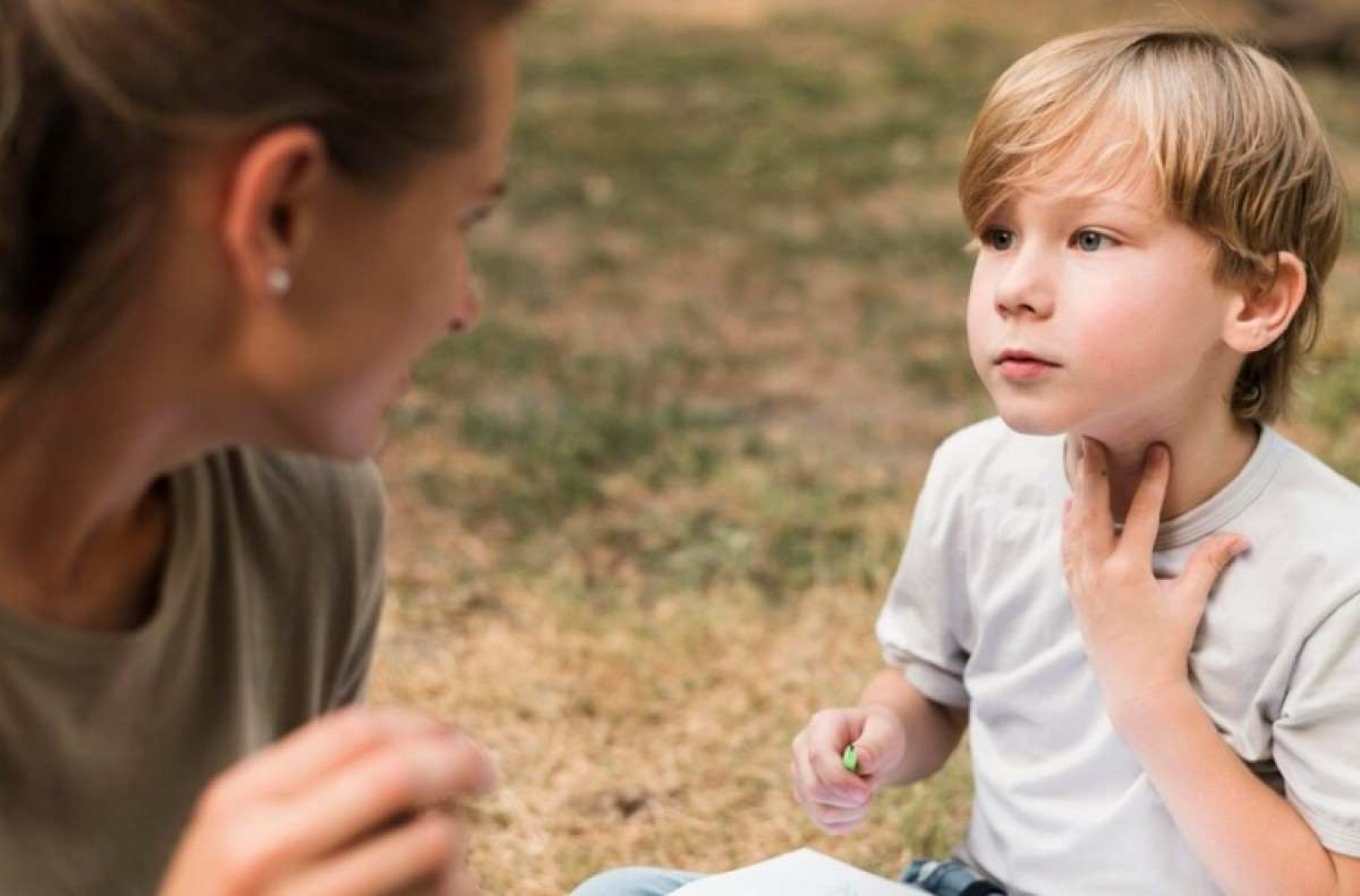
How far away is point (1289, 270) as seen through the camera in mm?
1838

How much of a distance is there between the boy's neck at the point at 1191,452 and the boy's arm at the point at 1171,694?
22 millimetres

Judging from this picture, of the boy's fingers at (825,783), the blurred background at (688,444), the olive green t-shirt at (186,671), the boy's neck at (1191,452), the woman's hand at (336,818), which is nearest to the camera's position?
the woman's hand at (336,818)

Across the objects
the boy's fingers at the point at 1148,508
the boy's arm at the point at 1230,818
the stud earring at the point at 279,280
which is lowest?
the boy's arm at the point at 1230,818

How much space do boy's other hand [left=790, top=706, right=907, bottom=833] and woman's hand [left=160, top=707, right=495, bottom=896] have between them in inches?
35.6

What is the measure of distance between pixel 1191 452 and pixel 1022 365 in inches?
8.0

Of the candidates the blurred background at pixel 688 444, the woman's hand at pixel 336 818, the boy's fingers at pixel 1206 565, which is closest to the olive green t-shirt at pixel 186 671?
the woman's hand at pixel 336 818

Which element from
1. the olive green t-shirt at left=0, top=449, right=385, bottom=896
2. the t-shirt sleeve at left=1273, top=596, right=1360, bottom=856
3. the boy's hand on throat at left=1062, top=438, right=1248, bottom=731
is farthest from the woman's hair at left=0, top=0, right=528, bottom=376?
the t-shirt sleeve at left=1273, top=596, right=1360, bottom=856

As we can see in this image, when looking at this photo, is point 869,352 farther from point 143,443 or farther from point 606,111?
point 143,443

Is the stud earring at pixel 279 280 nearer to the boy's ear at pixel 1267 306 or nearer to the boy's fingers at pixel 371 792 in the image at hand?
the boy's fingers at pixel 371 792

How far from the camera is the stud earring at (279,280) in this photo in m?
1.18

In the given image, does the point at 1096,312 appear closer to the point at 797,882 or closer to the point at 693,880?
the point at 797,882

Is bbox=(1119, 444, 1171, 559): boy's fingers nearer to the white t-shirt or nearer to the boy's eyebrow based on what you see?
the white t-shirt

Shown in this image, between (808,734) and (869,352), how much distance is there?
116 inches

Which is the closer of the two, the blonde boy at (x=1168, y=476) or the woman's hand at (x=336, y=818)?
the woman's hand at (x=336, y=818)
